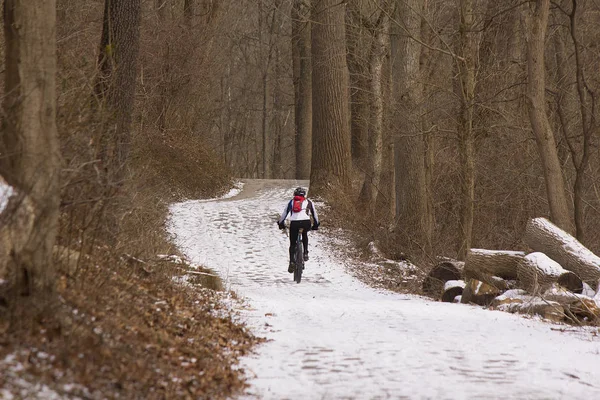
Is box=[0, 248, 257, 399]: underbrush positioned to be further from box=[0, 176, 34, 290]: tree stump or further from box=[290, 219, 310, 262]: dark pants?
box=[290, 219, 310, 262]: dark pants

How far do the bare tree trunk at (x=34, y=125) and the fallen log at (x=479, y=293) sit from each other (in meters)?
8.22

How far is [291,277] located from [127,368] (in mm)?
10784

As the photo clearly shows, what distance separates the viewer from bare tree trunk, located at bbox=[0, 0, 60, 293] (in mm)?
6195

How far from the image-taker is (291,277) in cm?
1645

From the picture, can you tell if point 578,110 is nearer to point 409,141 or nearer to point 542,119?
point 409,141

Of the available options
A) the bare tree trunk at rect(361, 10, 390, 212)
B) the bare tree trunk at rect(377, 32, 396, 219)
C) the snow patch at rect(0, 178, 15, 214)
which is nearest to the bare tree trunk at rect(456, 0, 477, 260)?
the bare tree trunk at rect(377, 32, 396, 219)

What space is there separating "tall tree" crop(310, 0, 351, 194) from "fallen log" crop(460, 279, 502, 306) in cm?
1237

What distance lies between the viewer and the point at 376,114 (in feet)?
79.7

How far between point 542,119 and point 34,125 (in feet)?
40.6

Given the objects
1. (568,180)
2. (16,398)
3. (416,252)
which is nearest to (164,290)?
(16,398)

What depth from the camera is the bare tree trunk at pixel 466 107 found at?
16.6 m

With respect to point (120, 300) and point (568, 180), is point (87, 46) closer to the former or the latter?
point (120, 300)

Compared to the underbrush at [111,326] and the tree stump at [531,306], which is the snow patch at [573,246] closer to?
the tree stump at [531,306]

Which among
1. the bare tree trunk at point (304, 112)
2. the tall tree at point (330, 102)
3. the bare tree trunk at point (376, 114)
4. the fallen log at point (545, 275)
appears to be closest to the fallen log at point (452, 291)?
the fallen log at point (545, 275)
